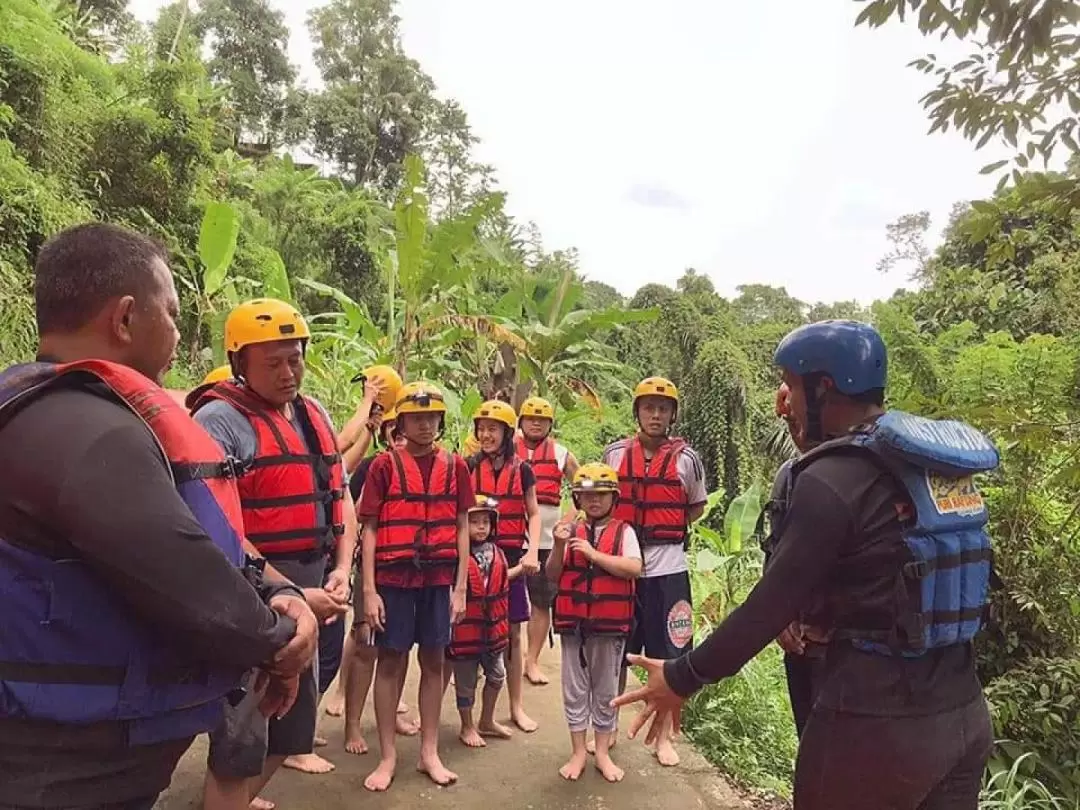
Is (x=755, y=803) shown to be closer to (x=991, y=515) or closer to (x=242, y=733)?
(x=991, y=515)

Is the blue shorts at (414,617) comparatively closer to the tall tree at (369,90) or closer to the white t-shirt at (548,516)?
the white t-shirt at (548,516)

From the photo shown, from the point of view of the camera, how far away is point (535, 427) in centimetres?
579

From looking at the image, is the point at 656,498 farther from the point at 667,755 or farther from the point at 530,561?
the point at 667,755

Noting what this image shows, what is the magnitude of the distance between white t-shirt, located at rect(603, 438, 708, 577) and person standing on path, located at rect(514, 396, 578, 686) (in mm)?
970

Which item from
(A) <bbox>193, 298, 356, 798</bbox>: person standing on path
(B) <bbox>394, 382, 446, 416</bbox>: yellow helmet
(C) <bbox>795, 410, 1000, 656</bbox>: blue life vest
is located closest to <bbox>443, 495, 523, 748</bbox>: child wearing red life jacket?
(B) <bbox>394, 382, 446, 416</bbox>: yellow helmet

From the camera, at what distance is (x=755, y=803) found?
4172 mm

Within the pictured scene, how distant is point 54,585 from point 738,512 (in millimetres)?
8614

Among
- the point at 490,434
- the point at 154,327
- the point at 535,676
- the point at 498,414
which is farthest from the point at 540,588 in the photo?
the point at 154,327

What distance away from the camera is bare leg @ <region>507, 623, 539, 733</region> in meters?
4.83

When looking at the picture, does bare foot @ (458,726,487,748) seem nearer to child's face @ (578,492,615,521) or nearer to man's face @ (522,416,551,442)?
child's face @ (578,492,615,521)

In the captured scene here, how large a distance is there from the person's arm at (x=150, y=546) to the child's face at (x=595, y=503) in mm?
3037

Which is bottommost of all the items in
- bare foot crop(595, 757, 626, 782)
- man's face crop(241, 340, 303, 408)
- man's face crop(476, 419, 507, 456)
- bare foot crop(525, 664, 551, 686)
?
bare foot crop(525, 664, 551, 686)

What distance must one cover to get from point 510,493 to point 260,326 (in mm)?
2331

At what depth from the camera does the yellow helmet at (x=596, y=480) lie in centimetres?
435
